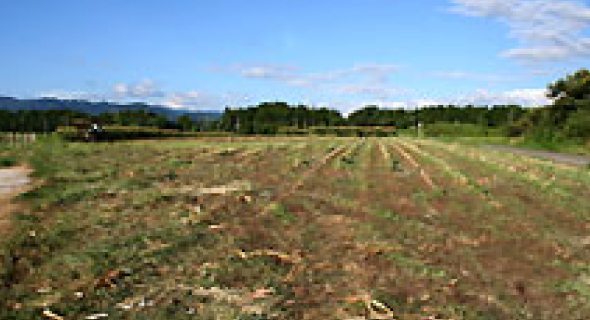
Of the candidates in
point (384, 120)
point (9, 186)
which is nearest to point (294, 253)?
point (9, 186)

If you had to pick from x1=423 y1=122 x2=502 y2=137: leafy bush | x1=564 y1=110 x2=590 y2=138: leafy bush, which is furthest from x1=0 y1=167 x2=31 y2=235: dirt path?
x1=423 y1=122 x2=502 y2=137: leafy bush

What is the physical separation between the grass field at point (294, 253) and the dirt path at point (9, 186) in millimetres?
293

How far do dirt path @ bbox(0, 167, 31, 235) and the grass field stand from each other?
0.29 metres

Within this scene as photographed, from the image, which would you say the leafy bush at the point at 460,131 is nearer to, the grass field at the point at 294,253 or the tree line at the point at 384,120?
the tree line at the point at 384,120

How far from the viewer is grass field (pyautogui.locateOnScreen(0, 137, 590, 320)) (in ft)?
16.0

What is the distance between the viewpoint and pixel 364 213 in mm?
9500

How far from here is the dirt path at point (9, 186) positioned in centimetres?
879

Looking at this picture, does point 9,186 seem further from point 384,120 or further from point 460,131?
point 384,120

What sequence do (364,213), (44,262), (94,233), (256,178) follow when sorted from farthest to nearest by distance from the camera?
(256,178) < (364,213) < (94,233) < (44,262)

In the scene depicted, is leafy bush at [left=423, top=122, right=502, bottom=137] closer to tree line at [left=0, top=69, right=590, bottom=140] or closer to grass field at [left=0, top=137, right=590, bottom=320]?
tree line at [left=0, top=69, right=590, bottom=140]

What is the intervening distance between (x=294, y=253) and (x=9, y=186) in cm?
1058

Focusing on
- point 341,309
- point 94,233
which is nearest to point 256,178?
point 94,233

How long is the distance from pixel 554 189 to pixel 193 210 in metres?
11.1

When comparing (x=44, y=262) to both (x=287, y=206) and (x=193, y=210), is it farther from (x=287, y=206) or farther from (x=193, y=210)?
(x=287, y=206)
